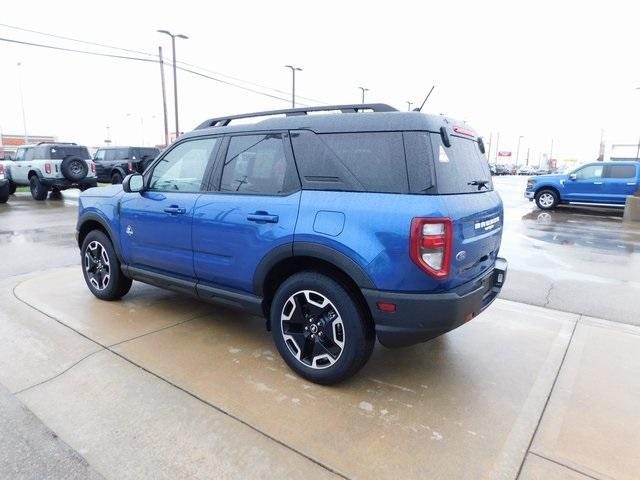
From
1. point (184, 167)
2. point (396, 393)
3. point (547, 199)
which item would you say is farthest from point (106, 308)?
point (547, 199)

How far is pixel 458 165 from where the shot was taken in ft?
10.0

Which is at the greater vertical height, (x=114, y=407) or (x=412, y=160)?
(x=412, y=160)

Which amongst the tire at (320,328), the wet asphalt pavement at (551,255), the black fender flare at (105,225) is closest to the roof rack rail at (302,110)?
the tire at (320,328)

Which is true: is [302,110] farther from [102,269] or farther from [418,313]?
[102,269]

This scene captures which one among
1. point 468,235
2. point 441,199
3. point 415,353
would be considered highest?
point 441,199

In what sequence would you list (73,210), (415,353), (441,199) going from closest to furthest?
(441,199) → (415,353) → (73,210)

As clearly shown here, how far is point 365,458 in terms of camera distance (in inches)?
93.8

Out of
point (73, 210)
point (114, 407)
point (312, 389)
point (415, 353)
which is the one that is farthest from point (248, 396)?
point (73, 210)

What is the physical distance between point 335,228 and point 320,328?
0.74 metres

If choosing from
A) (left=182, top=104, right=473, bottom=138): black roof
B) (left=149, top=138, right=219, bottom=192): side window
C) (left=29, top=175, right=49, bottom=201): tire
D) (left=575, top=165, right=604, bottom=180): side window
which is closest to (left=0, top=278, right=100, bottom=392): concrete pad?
(left=149, top=138, right=219, bottom=192): side window

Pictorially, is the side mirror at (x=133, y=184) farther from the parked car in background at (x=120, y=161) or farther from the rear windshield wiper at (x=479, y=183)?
the parked car in background at (x=120, y=161)

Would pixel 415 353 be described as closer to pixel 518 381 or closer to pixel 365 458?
pixel 518 381

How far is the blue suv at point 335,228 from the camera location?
106 inches

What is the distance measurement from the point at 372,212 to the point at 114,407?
2076 millimetres
